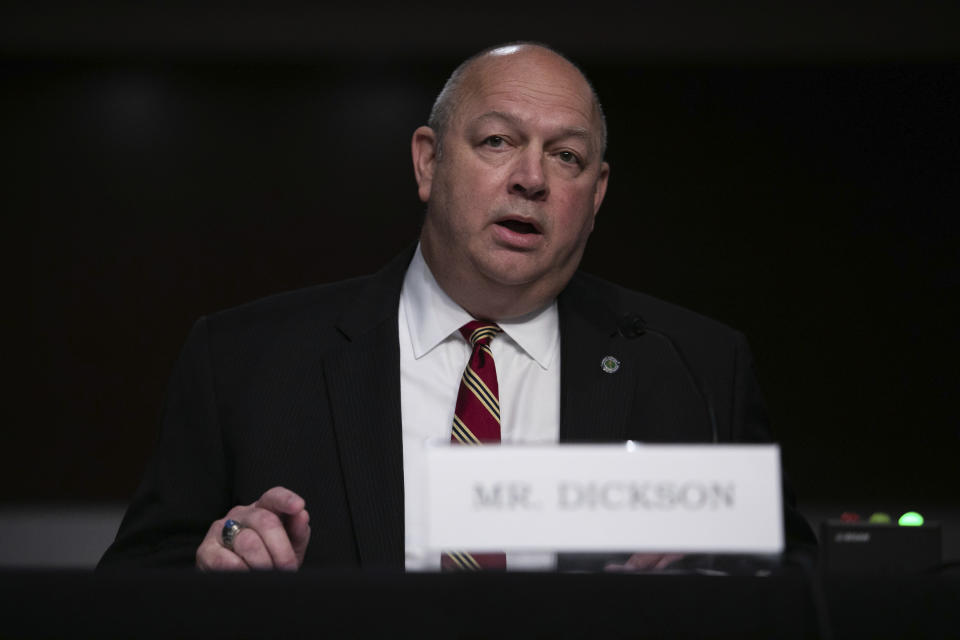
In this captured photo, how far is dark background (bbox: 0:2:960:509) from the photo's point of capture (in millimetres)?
3443

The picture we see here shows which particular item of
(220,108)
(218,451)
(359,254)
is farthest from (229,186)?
(218,451)

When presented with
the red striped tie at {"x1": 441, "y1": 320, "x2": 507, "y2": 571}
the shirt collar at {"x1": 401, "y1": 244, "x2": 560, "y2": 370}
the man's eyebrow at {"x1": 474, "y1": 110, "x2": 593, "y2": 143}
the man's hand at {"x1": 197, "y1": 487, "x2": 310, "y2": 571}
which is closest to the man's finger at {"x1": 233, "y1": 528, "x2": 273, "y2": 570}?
the man's hand at {"x1": 197, "y1": 487, "x2": 310, "y2": 571}

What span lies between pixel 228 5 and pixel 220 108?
40 centimetres

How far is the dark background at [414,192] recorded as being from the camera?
3.44 meters

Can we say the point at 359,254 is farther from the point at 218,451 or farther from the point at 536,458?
the point at 536,458

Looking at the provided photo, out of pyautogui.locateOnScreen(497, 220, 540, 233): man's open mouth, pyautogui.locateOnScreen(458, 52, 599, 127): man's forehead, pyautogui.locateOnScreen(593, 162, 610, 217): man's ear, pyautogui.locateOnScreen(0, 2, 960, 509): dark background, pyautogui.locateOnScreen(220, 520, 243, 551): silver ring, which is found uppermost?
pyautogui.locateOnScreen(0, 2, 960, 509): dark background

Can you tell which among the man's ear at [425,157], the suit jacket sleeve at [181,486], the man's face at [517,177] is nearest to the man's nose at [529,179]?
the man's face at [517,177]

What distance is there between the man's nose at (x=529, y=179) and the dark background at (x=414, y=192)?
76.5 inches

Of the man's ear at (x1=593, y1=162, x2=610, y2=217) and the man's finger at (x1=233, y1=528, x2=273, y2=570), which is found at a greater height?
the man's ear at (x1=593, y1=162, x2=610, y2=217)

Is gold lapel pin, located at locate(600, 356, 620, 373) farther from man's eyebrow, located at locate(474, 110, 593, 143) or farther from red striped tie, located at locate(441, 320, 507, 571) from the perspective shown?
man's eyebrow, located at locate(474, 110, 593, 143)

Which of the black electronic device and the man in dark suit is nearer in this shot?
the black electronic device

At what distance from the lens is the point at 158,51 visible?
144 inches

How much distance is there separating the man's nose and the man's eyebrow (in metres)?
0.06

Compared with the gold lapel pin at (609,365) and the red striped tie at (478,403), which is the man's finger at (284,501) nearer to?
the red striped tie at (478,403)
